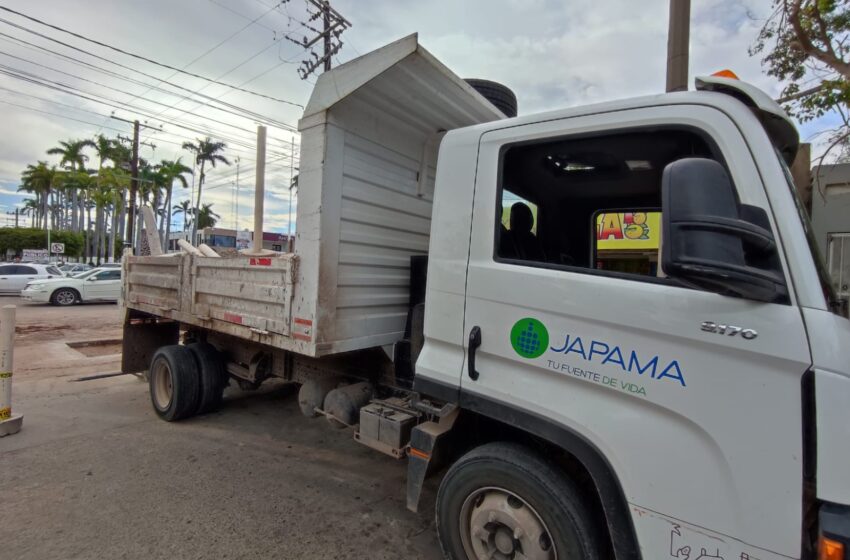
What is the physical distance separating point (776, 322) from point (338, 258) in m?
2.37

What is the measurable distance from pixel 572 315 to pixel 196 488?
3.19 metres

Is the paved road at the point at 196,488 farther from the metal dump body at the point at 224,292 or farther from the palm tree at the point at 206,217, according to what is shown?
the palm tree at the point at 206,217

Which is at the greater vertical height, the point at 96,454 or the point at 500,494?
the point at 500,494

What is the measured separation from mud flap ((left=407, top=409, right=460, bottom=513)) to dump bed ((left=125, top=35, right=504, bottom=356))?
930 millimetres

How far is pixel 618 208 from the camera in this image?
299cm

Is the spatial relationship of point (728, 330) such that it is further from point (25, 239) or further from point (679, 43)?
point (25, 239)

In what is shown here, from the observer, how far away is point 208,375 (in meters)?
4.71

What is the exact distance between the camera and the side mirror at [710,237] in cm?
134

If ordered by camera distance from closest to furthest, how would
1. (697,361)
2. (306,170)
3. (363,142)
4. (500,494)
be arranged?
(697,361), (500,494), (306,170), (363,142)

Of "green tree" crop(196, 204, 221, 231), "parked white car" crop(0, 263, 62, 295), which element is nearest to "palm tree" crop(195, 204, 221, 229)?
"green tree" crop(196, 204, 221, 231)

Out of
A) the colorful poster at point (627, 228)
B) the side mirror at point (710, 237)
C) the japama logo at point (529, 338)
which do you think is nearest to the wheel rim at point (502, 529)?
the japama logo at point (529, 338)

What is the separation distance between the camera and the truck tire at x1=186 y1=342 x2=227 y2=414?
4.68m

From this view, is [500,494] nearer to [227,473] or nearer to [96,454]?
[227,473]

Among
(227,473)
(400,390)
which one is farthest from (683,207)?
(227,473)
